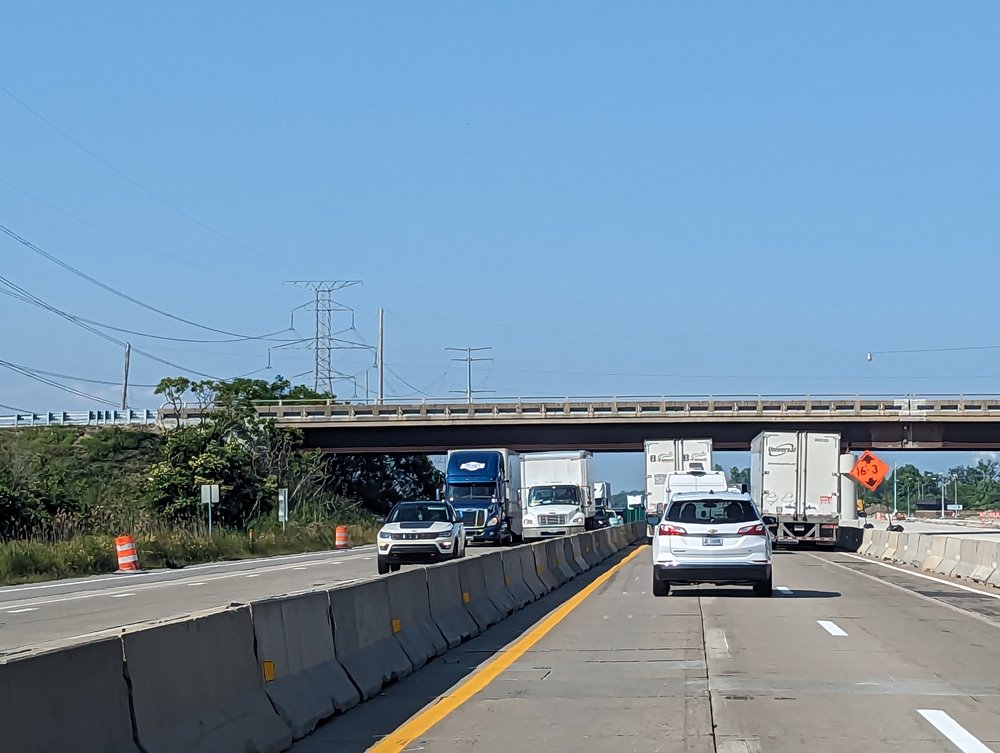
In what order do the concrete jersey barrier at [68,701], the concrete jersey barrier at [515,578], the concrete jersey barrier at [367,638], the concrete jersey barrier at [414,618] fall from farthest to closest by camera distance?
1. the concrete jersey barrier at [515,578]
2. the concrete jersey barrier at [414,618]
3. the concrete jersey barrier at [367,638]
4. the concrete jersey barrier at [68,701]

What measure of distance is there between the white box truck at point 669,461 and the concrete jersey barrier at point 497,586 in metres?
32.0

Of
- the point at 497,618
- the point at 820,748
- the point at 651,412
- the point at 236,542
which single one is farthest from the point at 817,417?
the point at 820,748

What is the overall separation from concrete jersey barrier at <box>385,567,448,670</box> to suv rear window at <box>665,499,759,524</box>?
27.8 feet

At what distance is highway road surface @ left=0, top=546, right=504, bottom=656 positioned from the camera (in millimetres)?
18281

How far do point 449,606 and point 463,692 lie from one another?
432cm

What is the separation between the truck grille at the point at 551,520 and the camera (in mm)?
55812

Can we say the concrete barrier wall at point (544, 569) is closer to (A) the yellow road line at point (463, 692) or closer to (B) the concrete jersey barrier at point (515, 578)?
(B) the concrete jersey barrier at point (515, 578)

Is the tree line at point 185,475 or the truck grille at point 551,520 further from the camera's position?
the truck grille at point 551,520

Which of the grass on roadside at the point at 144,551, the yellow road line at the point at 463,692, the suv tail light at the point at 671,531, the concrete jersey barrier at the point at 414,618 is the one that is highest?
the suv tail light at the point at 671,531

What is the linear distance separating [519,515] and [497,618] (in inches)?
1503

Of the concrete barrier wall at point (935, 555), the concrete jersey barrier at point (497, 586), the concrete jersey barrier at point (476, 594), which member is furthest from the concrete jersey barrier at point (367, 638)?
the concrete barrier wall at point (935, 555)

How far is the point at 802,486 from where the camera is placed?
45688 mm

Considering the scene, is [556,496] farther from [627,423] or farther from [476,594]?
[476,594]

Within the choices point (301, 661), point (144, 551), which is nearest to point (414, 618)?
point (301, 661)
